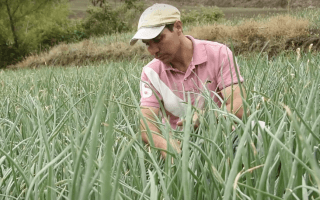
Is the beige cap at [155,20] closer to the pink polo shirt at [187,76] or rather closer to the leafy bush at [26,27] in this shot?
the pink polo shirt at [187,76]

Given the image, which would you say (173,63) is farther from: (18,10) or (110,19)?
(110,19)

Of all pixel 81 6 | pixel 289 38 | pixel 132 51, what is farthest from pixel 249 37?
pixel 81 6

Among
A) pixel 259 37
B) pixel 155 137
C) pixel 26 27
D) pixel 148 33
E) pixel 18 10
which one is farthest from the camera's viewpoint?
pixel 26 27

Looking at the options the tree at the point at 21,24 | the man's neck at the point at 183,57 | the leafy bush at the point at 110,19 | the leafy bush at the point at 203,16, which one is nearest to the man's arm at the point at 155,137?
the man's neck at the point at 183,57

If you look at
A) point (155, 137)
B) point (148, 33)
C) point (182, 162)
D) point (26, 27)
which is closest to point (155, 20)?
point (148, 33)

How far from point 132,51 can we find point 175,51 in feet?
18.9

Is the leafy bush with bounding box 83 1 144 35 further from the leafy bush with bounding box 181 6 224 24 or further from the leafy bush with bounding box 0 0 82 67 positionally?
the leafy bush with bounding box 181 6 224 24

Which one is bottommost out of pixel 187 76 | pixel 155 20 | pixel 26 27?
pixel 187 76

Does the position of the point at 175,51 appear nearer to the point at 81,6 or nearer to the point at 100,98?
the point at 100,98

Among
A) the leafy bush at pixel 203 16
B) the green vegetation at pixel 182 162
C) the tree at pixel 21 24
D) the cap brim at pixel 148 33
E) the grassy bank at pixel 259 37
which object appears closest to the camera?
the green vegetation at pixel 182 162

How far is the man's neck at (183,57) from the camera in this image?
1302mm

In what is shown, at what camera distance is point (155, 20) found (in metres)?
1.17

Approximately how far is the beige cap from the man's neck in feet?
0.41

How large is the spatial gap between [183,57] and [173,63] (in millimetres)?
53
